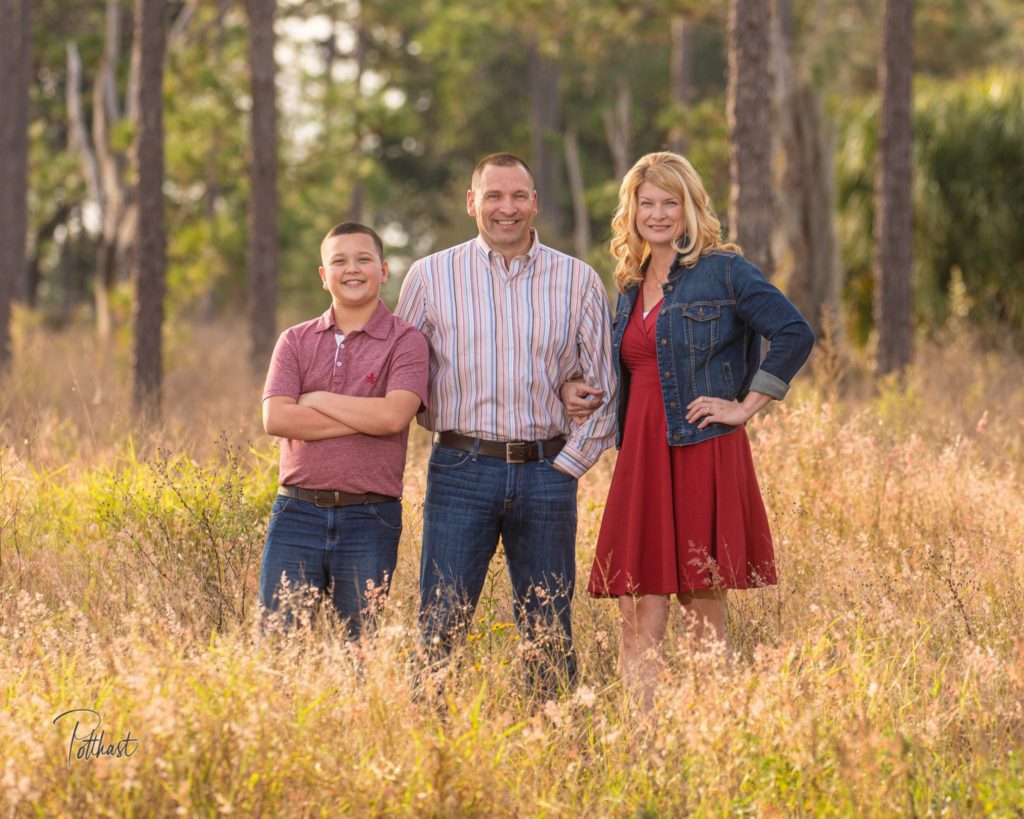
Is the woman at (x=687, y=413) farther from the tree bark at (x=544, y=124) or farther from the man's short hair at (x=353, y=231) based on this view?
the tree bark at (x=544, y=124)

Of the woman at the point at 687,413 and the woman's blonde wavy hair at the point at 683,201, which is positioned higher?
the woman's blonde wavy hair at the point at 683,201

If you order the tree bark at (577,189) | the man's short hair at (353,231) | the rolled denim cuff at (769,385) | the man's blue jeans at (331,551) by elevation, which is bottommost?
the man's blue jeans at (331,551)

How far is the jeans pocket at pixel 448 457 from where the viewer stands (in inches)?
178

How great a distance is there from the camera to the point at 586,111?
39.5 metres

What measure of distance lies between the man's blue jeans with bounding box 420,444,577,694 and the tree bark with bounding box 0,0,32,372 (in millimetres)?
14077

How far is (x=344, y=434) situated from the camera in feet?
14.5

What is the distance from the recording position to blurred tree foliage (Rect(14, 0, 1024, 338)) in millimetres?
16766

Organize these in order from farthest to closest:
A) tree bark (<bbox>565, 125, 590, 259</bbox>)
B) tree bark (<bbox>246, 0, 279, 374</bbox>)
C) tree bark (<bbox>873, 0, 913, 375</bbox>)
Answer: tree bark (<bbox>565, 125, 590, 259</bbox>) → tree bark (<bbox>246, 0, 279, 374</bbox>) → tree bark (<bbox>873, 0, 913, 375</bbox>)

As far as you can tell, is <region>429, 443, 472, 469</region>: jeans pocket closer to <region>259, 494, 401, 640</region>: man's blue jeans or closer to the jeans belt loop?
the jeans belt loop

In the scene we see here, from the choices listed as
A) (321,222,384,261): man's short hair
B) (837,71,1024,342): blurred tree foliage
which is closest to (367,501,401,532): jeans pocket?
(321,222,384,261): man's short hair

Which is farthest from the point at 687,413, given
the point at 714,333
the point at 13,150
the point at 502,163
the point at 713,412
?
the point at 13,150

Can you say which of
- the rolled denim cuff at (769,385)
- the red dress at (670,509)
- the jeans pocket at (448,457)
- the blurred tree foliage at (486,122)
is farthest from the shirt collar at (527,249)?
the blurred tree foliage at (486,122)

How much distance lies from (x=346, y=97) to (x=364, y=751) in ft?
56.5

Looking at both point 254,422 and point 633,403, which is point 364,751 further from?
point 254,422
